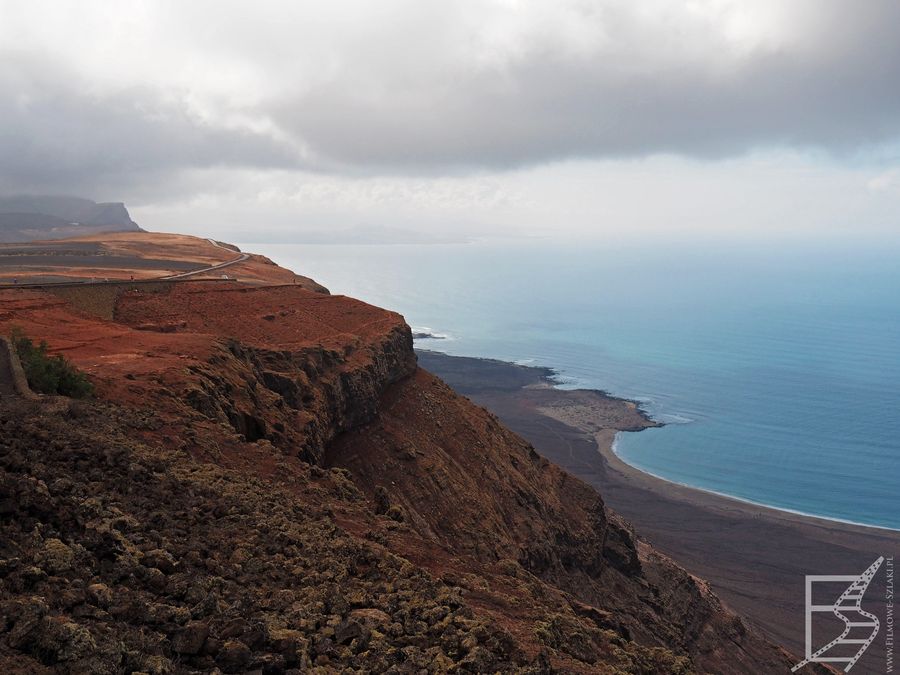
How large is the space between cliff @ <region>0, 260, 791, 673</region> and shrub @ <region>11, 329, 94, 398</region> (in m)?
0.64

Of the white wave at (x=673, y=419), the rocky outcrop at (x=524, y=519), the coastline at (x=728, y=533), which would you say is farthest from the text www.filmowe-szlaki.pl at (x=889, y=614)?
the white wave at (x=673, y=419)

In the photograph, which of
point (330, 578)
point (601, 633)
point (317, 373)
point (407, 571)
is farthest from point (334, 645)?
point (317, 373)

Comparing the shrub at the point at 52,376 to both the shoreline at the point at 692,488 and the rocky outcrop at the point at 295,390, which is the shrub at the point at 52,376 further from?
the shoreline at the point at 692,488

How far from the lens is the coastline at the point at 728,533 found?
5257cm

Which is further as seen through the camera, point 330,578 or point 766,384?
point 766,384

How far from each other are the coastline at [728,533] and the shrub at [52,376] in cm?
4526

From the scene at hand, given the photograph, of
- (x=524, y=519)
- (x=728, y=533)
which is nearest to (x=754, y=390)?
(x=728, y=533)

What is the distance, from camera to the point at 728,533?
213 feet

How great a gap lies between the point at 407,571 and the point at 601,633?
531cm

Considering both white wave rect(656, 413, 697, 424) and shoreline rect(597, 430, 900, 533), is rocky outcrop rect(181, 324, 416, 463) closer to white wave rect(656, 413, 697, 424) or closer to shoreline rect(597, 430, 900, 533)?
shoreline rect(597, 430, 900, 533)

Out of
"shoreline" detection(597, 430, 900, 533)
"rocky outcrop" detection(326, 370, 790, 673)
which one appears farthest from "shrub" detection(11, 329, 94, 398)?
"shoreline" detection(597, 430, 900, 533)

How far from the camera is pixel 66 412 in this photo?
14844 millimetres

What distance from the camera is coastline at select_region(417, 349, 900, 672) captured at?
5257cm

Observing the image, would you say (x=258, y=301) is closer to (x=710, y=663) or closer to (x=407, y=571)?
(x=407, y=571)
